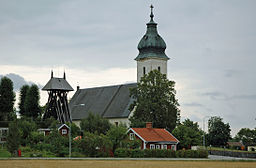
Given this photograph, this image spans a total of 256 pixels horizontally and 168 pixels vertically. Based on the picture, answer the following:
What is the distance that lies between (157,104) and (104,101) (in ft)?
76.5

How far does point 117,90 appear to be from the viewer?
98125mm

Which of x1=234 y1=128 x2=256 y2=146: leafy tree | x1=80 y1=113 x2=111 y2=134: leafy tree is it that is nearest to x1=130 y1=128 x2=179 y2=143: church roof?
x1=80 y1=113 x2=111 y2=134: leafy tree

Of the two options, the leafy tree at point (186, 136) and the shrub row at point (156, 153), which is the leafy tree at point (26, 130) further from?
the leafy tree at point (186, 136)

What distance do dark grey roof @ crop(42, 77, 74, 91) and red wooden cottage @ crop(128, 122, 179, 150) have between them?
27.9 m

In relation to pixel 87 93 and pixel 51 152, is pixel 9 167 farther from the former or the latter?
pixel 87 93

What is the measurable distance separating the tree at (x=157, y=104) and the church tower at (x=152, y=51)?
10.9m

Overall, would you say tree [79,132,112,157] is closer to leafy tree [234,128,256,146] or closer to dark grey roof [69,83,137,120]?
dark grey roof [69,83,137,120]

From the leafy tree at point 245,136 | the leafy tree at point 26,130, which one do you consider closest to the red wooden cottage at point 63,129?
the leafy tree at point 26,130

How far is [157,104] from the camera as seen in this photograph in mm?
77500

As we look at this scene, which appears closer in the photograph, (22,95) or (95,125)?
(95,125)

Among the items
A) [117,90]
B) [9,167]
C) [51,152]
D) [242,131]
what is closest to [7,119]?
[117,90]

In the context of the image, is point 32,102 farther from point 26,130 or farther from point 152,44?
point 152,44

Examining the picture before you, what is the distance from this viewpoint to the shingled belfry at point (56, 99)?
94.2 meters

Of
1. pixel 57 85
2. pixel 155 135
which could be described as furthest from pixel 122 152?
pixel 57 85
